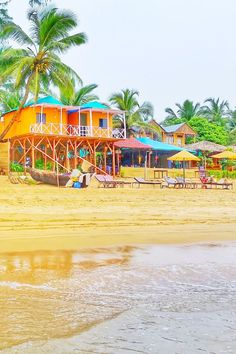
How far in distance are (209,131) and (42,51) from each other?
2588cm

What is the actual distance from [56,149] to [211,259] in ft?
76.6

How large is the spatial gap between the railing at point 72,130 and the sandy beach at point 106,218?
1204 cm

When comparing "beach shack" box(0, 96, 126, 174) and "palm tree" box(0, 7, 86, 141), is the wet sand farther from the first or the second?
"beach shack" box(0, 96, 126, 174)

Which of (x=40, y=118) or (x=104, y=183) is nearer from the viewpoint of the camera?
(x=104, y=183)

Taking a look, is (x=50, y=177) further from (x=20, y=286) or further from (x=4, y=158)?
(x=20, y=286)

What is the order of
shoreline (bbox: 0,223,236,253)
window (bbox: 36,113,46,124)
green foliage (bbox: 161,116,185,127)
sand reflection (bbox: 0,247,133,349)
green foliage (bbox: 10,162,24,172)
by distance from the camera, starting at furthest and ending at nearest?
green foliage (bbox: 161,116,185,127) → window (bbox: 36,113,46,124) → green foliage (bbox: 10,162,24,172) → shoreline (bbox: 0,223,236,253) → sand reflection (bbox: 0,247,133,349)

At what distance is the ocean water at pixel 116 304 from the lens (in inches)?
144

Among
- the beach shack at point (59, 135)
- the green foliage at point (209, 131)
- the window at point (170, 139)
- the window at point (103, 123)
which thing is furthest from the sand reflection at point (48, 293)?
the green foliage at point (209, 131)

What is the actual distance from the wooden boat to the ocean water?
11977 millimetres

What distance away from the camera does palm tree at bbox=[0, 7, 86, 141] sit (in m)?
23.0

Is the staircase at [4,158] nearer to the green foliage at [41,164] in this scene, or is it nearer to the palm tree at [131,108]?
the green foliage at [41,164]

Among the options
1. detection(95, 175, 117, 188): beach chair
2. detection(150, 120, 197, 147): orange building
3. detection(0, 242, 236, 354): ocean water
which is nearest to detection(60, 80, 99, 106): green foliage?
detection(150, 120, 197, 147): orange building

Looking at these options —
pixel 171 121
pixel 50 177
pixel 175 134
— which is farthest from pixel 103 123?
pixel 171 121

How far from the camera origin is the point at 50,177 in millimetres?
20312
